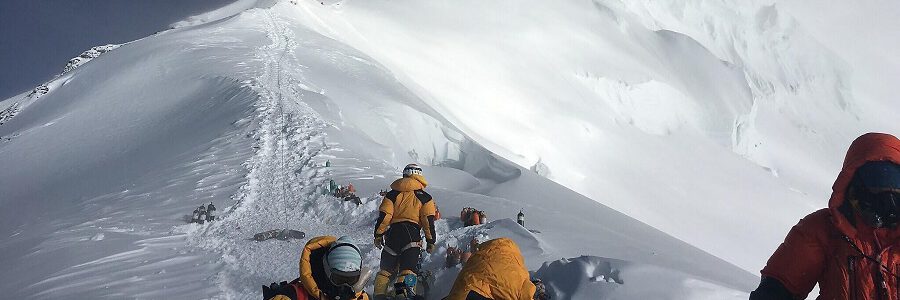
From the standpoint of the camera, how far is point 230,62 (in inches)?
944

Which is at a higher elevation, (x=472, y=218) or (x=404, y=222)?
(x=404, y=222)

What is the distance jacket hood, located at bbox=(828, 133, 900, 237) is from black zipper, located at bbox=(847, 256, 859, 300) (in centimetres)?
11

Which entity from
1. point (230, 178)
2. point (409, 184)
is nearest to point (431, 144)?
point (230, 178)

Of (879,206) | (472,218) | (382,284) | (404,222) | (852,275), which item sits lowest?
(382,284)

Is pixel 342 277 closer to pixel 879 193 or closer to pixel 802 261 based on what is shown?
pixel 802 261

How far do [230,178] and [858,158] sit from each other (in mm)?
10682

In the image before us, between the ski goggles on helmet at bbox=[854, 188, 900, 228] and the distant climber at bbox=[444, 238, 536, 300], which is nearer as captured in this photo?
the ski goggles on helmet at bbox=[854, 188, 900, 228]

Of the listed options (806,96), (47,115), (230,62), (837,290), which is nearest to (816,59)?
(806,96)

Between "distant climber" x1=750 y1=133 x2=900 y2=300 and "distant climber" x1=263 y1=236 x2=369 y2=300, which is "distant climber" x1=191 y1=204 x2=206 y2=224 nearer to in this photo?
"distant climber" x1=263 y1=236 x2=369 y2=300

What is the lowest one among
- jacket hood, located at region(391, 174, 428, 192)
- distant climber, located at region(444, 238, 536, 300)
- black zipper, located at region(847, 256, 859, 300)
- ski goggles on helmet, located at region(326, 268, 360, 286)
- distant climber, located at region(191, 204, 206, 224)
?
distant climber, located at region(191, 204, 206, 224)

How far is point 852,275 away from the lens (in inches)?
111

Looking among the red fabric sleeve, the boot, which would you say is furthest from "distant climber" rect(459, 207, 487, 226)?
the red fabric sleeve

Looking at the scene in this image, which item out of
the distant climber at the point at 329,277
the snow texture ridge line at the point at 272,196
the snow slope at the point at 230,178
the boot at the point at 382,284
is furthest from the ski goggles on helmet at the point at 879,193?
the snow texture ridge line at the point at 272,196

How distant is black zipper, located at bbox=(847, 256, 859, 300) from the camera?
9.26ft
